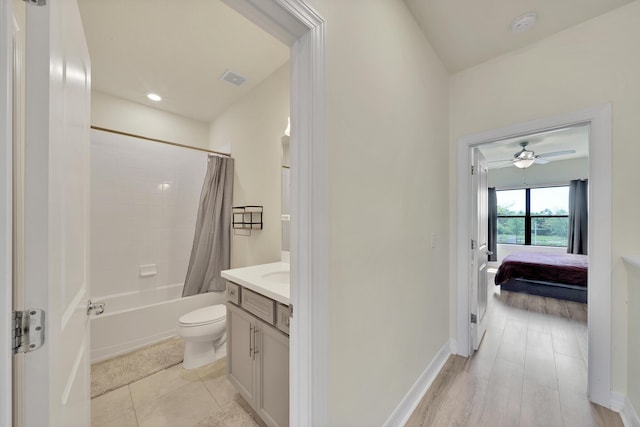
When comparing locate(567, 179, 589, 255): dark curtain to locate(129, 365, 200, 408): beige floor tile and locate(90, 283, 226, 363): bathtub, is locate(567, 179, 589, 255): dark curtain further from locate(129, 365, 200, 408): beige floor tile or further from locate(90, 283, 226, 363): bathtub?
locate(129, 365, 200, 408): beige floor tile

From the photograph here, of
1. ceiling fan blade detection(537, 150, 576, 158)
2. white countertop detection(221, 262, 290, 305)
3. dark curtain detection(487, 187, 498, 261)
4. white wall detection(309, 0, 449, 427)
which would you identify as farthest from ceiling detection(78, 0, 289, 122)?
dark curtain detection(487, 187, 498, 261)

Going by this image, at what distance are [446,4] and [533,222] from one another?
6229 millimetres

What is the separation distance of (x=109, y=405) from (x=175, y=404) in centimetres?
43

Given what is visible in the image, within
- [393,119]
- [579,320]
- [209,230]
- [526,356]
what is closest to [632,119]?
[393,119]

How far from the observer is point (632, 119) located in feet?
4.96

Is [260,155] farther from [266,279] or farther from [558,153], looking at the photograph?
[558,153]

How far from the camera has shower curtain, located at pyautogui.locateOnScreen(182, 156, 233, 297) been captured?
285 centimetres

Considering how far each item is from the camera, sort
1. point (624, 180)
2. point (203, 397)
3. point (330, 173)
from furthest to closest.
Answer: point (203, 397)
point (624, 180)
point (330, 173)

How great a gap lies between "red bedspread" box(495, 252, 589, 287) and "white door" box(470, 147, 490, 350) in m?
1.97

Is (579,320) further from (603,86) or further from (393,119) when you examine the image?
(393,119)

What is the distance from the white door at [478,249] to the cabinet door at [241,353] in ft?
6.42

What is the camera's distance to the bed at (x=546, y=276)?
139 inches

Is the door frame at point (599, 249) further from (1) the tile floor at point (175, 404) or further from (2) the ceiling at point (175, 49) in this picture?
(2) the ceiling at point (175, 49)

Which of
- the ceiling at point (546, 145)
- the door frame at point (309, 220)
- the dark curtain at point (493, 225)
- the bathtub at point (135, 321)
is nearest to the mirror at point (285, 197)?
the door frame at point (309, 220)
